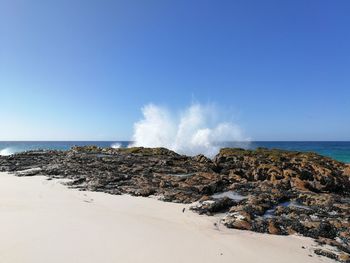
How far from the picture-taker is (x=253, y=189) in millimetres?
17125

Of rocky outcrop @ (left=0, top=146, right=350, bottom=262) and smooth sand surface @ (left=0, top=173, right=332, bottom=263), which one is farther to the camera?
rocky outcrop @ (left=0, top=146, right=350, bottom=262)

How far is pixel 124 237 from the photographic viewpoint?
9141 millimetres

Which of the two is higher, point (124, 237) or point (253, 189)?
point (253, 189)

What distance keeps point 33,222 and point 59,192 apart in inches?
241

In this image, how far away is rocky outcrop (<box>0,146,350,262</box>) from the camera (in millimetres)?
10773

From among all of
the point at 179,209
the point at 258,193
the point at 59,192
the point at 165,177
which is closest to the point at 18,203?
the point at 59,192

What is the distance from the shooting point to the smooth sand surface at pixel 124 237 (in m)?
7.87

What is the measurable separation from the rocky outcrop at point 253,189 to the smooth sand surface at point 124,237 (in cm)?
98

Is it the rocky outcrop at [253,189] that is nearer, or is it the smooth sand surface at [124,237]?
the smooth sand surface at [124,237]

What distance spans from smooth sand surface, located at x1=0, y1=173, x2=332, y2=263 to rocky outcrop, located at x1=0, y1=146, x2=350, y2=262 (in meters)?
0.98

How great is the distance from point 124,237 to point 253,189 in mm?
9874

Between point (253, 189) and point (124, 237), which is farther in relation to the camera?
point (253, 189)

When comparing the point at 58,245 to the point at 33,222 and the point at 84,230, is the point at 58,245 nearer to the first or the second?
the point at 84,230

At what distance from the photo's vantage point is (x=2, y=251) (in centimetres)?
772
